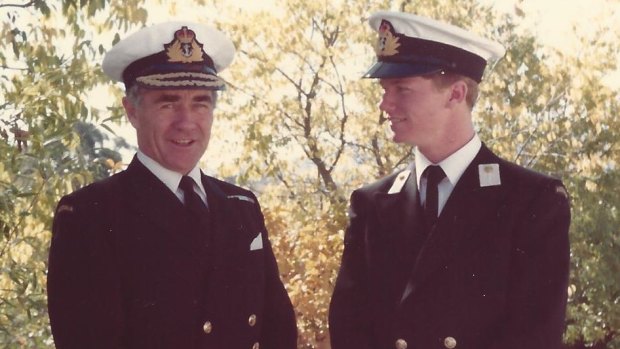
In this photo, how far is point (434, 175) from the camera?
2.82 meters

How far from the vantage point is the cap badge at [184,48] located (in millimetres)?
2779

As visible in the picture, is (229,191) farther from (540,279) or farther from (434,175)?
(540,279)

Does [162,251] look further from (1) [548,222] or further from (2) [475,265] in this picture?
(1) [548,222]

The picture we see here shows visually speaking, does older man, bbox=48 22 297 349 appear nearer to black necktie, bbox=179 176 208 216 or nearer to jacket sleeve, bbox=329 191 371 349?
black necktie, bbox=179 176 208 216

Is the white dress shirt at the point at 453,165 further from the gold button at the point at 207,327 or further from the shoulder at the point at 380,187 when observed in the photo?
the gold button at the point at 207,327

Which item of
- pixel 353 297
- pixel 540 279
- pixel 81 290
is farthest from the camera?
pixel 353 297

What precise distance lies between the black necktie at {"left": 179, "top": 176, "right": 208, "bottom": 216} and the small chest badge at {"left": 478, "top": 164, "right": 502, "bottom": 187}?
945 mm

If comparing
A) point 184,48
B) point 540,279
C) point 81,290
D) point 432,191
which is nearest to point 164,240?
point 81,290

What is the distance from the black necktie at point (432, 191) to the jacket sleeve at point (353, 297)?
10.5 inches

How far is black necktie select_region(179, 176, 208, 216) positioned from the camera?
9.10ft

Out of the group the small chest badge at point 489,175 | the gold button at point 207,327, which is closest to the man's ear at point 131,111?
the gold button at point 207,327

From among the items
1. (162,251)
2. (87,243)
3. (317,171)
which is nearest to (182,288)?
(162,251)

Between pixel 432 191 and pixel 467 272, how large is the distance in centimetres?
31

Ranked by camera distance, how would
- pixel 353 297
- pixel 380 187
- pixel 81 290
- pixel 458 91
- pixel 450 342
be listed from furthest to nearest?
pixel 380 187 < pixel 353 297 < pixel 458 91 < pixel 450 342 < pixel 81 290
